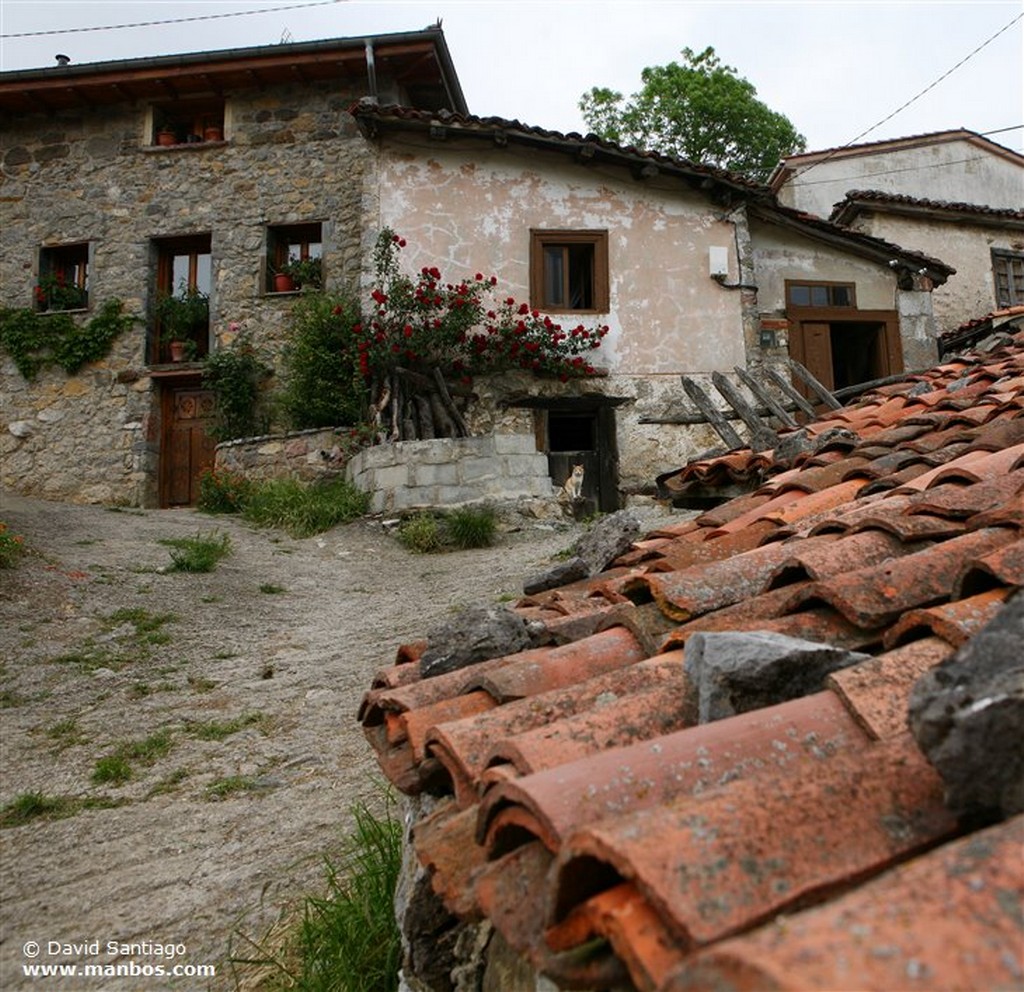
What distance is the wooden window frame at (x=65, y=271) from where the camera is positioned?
13.8 meters

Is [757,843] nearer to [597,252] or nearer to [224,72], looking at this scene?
[597,252]

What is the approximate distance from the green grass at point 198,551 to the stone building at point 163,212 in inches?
179

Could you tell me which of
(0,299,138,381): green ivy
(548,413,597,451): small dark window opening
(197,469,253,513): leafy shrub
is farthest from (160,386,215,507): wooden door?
(548,413,597,451): small dark window opening

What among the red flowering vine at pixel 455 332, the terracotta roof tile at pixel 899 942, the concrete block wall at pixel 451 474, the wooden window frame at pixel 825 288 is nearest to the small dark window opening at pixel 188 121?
the red flowering vine at pixel 455 332

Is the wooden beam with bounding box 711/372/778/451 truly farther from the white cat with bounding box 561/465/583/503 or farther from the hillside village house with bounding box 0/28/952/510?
the hillside village house with bounding box 0/28/952/510

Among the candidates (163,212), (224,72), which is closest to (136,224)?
(163,212)

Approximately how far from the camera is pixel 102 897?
3.17 m

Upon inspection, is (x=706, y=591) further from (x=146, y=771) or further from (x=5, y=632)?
(x=5, y=632)

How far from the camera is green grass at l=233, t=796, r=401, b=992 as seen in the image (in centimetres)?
247

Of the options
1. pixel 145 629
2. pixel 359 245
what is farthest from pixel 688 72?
pixel 145 629

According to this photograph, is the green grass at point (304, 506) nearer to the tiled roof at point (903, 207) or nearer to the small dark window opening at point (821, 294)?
the small dark window opening at point (821, 294)

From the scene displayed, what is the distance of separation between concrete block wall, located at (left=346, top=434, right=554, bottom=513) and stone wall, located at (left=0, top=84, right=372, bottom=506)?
4.36 m

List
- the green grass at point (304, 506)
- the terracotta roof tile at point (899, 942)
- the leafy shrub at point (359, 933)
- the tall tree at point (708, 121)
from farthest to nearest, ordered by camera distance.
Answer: the tall tree at point (708, 121) → the green grass at point (304, 506) → the leafy shrub at point (359, 933) → the terracotta roof tile at point (899, 942)

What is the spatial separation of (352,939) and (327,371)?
31.9ft
